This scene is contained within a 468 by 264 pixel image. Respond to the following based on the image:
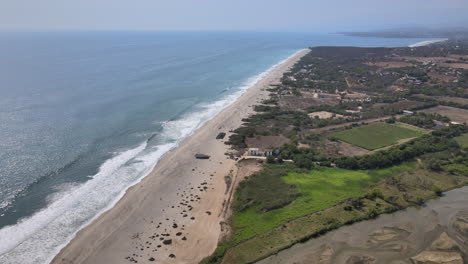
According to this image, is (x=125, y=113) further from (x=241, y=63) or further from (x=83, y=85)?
(x=241, y=63)

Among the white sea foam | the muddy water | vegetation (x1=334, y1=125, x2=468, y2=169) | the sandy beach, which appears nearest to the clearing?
vegetation (x1=334, y1=125, x2=468, y2=169)

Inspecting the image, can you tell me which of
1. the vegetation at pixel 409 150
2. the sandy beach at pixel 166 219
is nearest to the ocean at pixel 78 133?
the sandy beach at pixel 166 219

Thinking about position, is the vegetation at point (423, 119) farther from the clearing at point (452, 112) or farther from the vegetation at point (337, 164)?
the clearing at point (452, 112)

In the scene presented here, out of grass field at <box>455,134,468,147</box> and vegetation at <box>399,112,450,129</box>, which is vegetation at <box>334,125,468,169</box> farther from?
vegetation at <box>399,112,450,129</box>

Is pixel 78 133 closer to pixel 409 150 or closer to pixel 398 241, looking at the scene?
pixel 398 241

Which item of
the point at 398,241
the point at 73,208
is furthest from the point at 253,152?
the point at 73,208

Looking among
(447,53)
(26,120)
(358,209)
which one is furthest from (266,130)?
(447,53)
